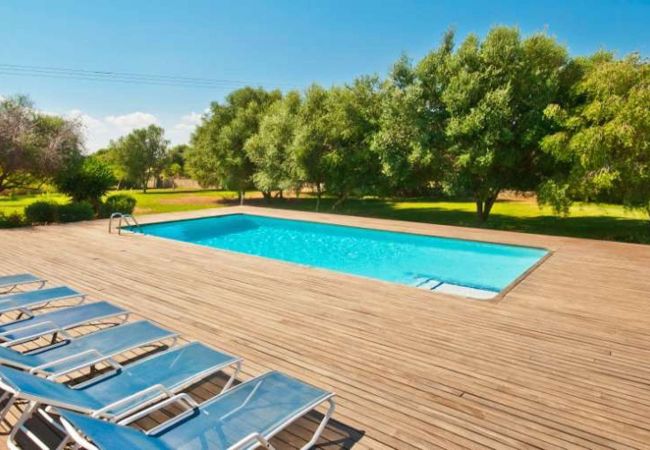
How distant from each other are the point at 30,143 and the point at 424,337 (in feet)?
45.1

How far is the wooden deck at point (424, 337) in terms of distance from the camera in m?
3.04

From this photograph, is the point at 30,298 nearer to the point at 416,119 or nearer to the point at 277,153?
the point at 416,119

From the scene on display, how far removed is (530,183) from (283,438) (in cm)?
1607

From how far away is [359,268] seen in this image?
34.9ft

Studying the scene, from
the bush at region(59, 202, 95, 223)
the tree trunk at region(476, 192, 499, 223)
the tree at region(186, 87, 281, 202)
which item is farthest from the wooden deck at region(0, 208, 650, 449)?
the tree at region(186, 87, 281, 202)

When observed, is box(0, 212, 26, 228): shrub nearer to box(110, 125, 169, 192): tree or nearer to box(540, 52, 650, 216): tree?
box(540, 52, 650, 216): tree

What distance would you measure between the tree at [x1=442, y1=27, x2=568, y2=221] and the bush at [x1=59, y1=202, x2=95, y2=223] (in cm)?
1423

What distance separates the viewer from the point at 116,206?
49.3ft

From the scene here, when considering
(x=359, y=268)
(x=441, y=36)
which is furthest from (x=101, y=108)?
(x=359, y=268)

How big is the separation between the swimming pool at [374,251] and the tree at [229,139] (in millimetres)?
10729

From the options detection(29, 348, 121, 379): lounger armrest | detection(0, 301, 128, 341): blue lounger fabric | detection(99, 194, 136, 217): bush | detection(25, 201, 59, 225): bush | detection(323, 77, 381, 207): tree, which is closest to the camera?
detection(29, 348, 121, 379): lounger armrest

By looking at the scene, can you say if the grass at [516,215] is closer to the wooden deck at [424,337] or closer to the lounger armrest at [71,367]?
the wooden deck at [424,337]

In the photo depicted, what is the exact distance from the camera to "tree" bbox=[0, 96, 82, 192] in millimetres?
11695

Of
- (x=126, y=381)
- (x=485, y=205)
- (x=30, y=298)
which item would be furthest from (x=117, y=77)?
(x=126, y=381)
